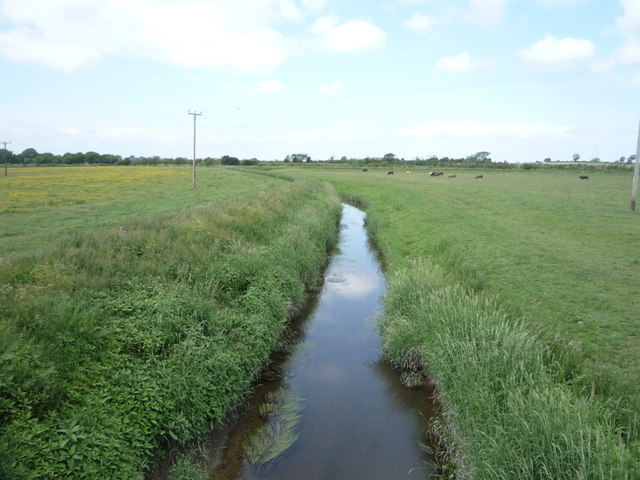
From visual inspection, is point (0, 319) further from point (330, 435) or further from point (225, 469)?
point (330, 435)

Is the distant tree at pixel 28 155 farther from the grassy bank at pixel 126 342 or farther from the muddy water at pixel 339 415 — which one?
the muddy water at pixel 339 415

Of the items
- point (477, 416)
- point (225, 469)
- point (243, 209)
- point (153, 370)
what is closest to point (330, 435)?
point (225, 469)

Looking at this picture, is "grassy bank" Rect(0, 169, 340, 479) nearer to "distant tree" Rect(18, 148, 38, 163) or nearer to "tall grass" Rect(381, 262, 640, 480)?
"tall grass" Rect(381, 262, 640, 480)

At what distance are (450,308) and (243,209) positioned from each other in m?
12.1

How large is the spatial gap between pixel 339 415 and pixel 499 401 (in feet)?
10.6

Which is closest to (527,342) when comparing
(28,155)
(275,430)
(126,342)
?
(275,430)

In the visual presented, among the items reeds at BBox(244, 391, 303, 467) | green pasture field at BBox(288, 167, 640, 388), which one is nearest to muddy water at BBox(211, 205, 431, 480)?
reeds at BBox(244, 391, 303, 467)

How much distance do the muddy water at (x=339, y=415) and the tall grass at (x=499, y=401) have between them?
615 mm

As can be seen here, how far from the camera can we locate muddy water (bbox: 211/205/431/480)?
6.70 m

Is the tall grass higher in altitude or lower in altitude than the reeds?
higher

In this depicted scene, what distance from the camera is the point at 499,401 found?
630 cm

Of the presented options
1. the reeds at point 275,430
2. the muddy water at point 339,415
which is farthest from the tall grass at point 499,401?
the reeds at point 275,430

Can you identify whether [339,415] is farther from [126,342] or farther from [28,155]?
[28,155]

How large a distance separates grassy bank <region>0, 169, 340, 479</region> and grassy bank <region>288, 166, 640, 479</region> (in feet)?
12.6
